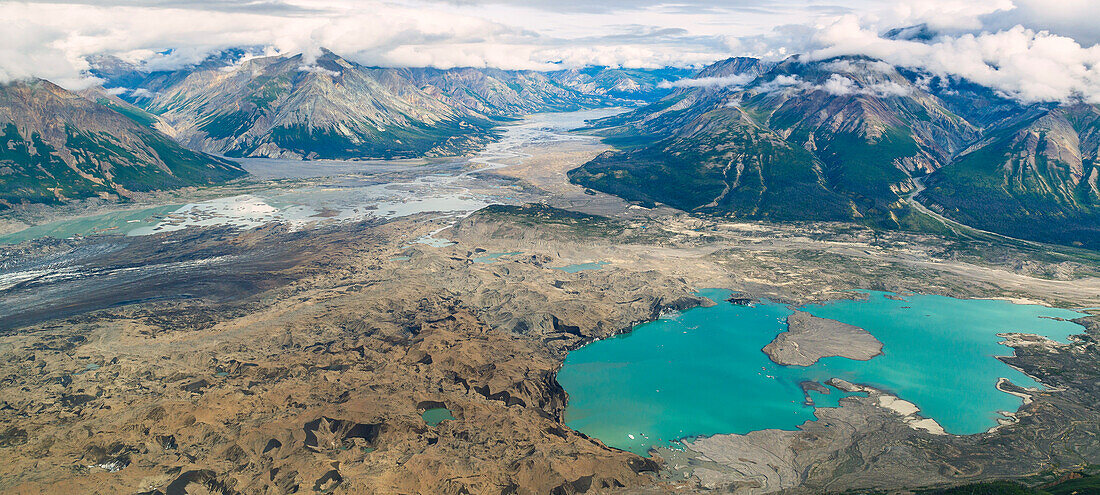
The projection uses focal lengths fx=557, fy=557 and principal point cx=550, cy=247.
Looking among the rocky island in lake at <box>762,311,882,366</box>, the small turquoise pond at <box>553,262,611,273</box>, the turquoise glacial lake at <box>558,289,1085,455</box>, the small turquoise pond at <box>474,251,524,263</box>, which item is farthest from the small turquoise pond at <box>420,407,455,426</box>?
the small turquoise pond at <box>474,251,524,263</box>

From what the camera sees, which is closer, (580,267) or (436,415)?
(436,415)

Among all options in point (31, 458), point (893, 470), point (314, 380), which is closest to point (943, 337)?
point (893, 470)

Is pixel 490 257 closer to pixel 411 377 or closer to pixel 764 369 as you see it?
pixel 411 377

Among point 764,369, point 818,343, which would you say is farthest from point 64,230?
point 818,343

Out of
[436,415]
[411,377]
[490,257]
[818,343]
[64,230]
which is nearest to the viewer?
[436,415]

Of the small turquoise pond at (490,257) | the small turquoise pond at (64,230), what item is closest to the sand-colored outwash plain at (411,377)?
the small turquoise pond at (490,257)

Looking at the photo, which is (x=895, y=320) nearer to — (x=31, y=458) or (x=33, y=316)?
(x=31, y=458)

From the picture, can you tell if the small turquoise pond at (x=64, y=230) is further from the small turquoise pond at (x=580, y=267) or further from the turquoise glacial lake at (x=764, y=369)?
the turquoise glacial lake at (x=764, y=369)
